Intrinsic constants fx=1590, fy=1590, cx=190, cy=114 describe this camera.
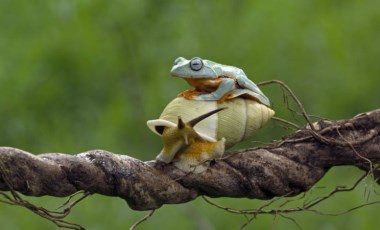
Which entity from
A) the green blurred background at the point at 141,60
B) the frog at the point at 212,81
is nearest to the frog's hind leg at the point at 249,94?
the frog at the point at 212,81

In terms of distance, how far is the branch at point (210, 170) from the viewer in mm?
1577

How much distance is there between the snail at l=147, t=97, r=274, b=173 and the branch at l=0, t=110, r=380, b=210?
0.04ft

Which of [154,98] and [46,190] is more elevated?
[46,190]

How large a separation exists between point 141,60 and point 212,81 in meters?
3.29

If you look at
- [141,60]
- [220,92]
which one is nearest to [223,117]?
[220,92]

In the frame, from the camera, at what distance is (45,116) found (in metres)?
4.90

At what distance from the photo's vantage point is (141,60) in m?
5.04

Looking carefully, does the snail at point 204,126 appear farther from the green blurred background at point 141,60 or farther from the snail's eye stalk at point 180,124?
the green blurred background at point 141,60

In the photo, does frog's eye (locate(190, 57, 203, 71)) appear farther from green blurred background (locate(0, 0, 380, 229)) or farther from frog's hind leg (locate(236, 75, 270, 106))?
green blurred background (locate(0, 0, 380, 229))

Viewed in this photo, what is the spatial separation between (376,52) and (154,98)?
2.78 ft

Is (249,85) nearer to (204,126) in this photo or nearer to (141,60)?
(204,126)

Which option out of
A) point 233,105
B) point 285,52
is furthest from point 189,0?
point 233,105

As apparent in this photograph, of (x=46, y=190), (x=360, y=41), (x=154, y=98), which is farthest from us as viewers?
(x=360, y=41)

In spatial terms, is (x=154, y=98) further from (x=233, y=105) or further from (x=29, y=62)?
(x=233, y=105)
